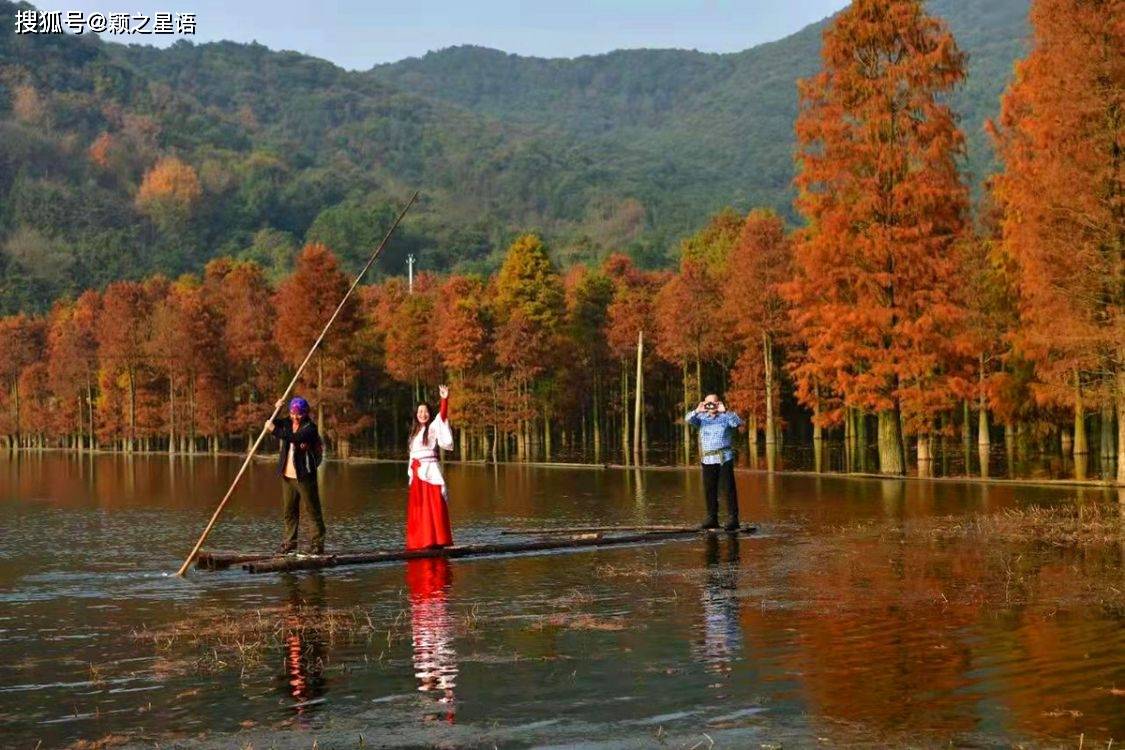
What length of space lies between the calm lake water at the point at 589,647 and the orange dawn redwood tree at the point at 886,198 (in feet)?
65.0

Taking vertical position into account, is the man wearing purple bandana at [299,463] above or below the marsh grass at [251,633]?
above

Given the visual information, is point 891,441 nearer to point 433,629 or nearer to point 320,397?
point 433,629

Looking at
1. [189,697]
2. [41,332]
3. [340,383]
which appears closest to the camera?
[189,697]

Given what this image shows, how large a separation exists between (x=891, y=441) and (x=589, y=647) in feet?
114

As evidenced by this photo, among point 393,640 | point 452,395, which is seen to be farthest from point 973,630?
point 452,395

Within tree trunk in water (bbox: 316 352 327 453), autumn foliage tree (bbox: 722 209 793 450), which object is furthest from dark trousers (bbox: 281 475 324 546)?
tree trunk in water (bbox: 316 352 327 453)

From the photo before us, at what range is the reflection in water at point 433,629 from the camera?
512 inches

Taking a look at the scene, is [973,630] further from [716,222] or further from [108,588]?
[716,222]

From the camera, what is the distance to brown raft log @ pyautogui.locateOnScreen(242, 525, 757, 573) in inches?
846

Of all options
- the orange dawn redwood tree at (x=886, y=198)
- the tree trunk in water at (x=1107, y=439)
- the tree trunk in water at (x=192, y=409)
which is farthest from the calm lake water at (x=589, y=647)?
the tree trunk in water at (x=192, y=409)

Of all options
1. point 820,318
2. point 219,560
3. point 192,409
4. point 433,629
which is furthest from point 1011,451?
point 192,409

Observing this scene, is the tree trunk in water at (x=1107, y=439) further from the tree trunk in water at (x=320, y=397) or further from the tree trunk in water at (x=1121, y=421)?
the tree trunk in water at (x=320, y=397)

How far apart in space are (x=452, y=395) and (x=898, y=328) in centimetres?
4653

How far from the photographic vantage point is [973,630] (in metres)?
15.1
